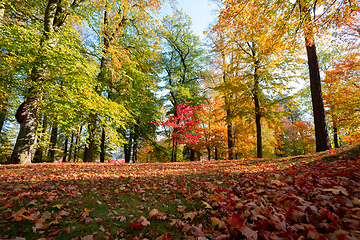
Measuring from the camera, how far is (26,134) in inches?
309

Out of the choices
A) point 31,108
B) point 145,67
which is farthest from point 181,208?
point 145,67

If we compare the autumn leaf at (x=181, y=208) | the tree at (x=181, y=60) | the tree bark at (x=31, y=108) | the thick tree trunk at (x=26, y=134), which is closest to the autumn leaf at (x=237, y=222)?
the autumn leaf at (x=181, y=208)

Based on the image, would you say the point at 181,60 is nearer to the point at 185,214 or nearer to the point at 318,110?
the point at 318,110

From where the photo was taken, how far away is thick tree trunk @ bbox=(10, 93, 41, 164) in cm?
764

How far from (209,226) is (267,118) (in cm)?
980

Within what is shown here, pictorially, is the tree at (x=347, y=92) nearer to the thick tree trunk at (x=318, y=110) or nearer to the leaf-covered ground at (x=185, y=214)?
the thick tree trunk at (x=318, y=110)

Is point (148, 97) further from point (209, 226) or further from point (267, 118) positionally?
point (209, 226)

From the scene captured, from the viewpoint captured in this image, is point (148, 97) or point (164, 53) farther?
point (164, 53)

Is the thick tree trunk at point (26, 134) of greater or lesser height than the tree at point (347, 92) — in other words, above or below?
below

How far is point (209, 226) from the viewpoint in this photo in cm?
190

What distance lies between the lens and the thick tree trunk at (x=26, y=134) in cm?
764

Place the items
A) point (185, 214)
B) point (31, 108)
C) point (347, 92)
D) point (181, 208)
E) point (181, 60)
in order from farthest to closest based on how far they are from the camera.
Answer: point (181, 60) → point (347, 92) → point (31, 108) → point (181, 208) → point (185, 214)

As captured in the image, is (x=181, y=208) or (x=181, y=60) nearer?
(x=181, y=208)

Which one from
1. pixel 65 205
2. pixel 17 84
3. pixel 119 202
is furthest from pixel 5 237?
pixel 17 84
